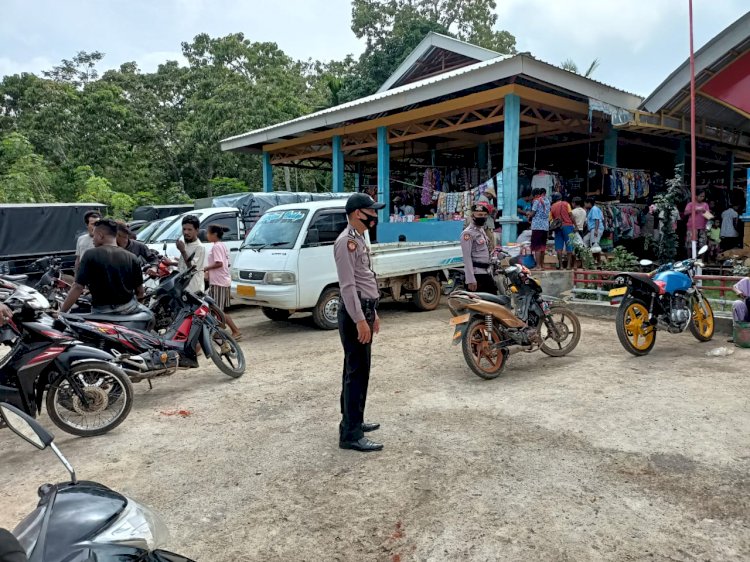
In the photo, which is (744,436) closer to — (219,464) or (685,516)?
(685,516)

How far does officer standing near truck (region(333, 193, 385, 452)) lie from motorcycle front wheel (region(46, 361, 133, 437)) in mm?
1854

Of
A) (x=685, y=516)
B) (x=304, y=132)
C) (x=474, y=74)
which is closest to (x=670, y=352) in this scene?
(x=685, y=516)

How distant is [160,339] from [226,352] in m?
0.80

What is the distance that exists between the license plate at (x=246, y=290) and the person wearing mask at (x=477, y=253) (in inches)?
126

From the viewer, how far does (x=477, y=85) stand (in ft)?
33.1

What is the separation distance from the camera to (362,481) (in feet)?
10.9

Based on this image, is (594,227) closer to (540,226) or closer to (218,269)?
(540,226)

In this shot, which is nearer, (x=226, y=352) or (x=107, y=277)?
(x=107, y=277)

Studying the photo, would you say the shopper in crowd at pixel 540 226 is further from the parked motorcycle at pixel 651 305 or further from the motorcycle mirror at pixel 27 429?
the motorcycle mirror at pixel 27 429

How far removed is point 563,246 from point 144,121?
22.0m

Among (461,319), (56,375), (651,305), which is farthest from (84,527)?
(651,305)

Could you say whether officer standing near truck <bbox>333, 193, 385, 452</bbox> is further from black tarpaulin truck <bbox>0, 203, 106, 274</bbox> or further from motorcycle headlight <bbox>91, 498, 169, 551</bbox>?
black tarpaulin truck <bbox>0, 203, 106, 274</bbox>

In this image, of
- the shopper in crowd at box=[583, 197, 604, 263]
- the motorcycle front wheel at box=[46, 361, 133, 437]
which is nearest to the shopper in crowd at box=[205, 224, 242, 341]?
the motorcycle front wheel at box=[46, 361, 133, 437]

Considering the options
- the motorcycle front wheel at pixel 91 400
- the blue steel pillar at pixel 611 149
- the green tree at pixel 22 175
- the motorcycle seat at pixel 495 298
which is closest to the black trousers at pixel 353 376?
the motorcycle front wheel at pixel 91 400
